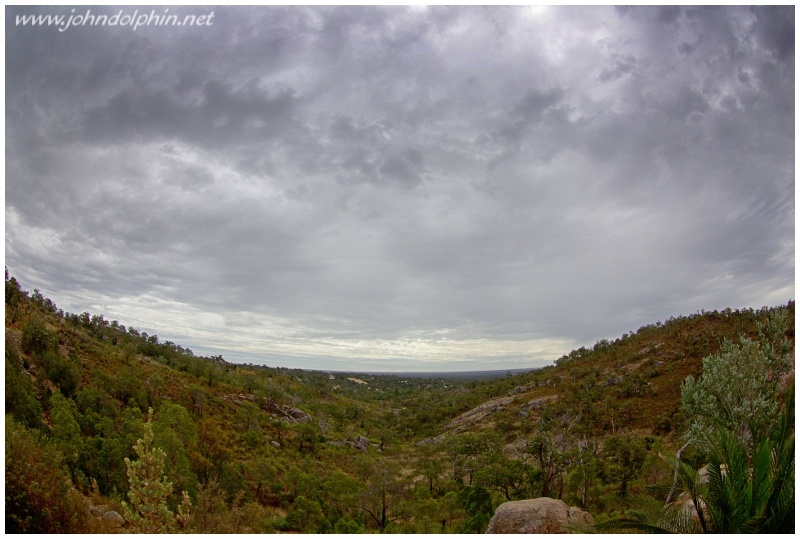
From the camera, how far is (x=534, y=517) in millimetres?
14766

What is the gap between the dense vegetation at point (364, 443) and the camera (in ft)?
27.8

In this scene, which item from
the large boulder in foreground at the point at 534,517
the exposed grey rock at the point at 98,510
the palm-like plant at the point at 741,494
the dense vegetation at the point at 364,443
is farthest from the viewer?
the large boulder in foreground at the point at 534,517

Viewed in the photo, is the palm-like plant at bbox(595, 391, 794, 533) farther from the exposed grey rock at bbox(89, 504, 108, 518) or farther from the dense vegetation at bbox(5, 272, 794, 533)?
the exposed grey rock at bbox(89, 504, 108, 518)

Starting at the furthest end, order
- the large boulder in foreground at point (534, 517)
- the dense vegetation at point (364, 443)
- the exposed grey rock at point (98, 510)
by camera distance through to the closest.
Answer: the large boulder in foreground at point (534, 517) → the exposed grey rock at point (98, 510) → the dense vegetation at point (364, 443)

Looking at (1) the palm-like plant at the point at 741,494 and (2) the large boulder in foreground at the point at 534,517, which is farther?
(2) the large boulder in foreground at the point at 534,517

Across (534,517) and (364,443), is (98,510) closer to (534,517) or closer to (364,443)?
(534,517)

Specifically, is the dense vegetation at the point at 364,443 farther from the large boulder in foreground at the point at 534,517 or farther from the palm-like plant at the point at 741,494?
the large boulder in foreground at the point at 534,517

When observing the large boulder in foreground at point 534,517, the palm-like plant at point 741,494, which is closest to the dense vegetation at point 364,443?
the palm-like plant at point 741,494

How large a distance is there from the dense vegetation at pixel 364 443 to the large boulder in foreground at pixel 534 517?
9.29 ft

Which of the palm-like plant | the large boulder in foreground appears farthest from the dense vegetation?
the large boulder in foreground

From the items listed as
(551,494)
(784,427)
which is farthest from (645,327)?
(784,427)

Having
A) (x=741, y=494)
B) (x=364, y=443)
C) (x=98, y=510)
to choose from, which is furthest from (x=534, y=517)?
(x=364, y=443)

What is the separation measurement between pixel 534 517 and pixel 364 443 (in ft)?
152

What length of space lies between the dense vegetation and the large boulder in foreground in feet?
9.29
